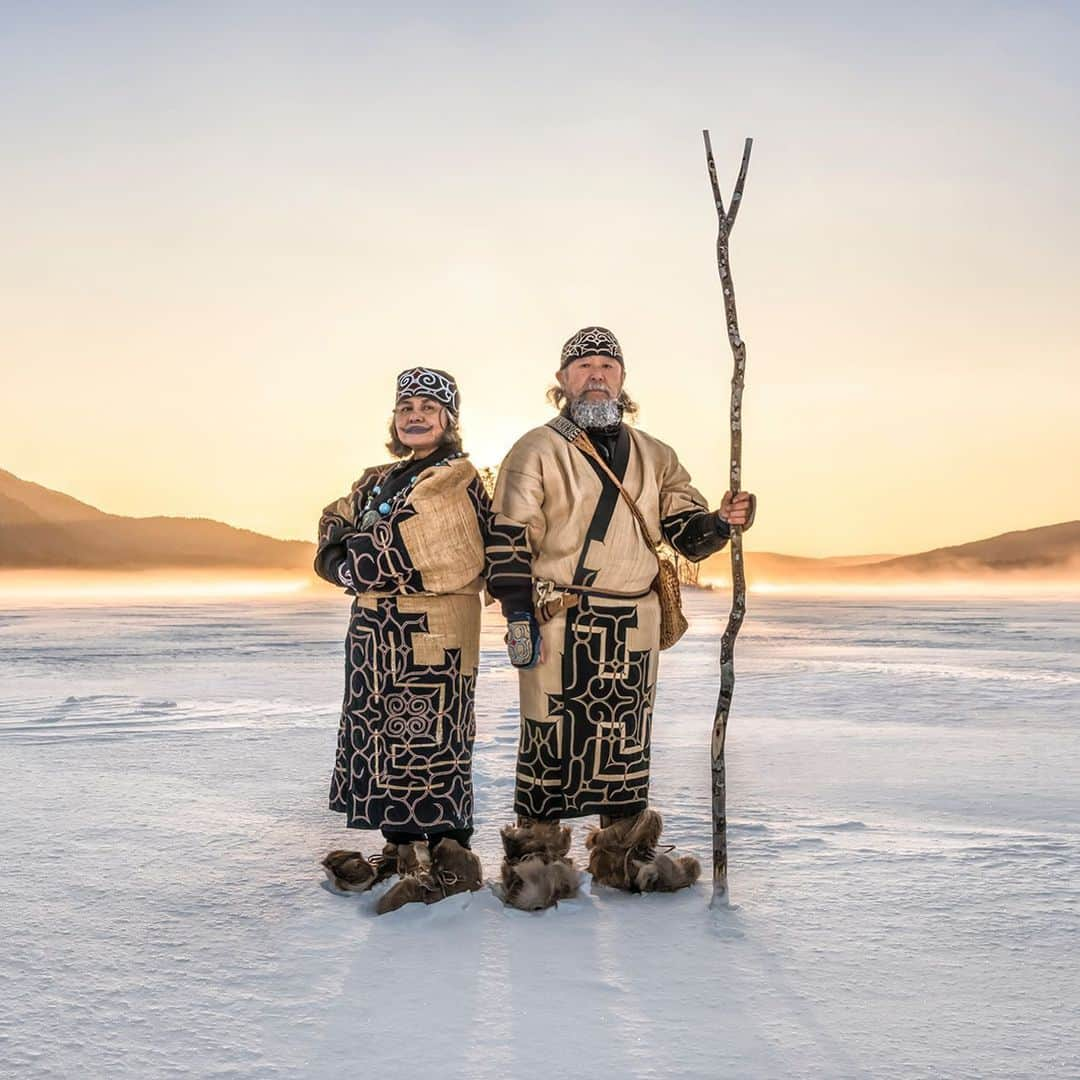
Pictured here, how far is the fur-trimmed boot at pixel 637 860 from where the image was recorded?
3109mm

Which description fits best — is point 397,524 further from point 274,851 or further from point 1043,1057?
point 1043,1057

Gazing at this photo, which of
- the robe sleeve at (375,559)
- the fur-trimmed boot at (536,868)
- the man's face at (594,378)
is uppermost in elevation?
the man's face at (594,378)

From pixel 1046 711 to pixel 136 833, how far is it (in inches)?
239

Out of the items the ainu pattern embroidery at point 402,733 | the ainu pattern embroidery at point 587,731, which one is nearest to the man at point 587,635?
the ainu pattern embroidery at point 587,731

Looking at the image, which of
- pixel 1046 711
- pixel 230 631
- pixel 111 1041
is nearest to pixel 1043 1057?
pixel 111 1041

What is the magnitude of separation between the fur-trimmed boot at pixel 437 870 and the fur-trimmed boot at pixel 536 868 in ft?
0.37

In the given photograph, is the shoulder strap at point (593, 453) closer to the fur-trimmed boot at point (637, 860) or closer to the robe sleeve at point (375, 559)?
the robe sleeve at point (375, 559)

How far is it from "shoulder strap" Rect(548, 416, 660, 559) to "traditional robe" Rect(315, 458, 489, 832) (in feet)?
1.22

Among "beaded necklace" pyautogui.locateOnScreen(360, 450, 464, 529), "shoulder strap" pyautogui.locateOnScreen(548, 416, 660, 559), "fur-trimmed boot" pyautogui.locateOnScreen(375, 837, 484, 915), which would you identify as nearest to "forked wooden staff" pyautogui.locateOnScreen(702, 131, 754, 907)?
"shoulder strap" pyautogui.locateOnScreen(548, 416, 660, 559)

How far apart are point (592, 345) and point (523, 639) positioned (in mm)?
1027

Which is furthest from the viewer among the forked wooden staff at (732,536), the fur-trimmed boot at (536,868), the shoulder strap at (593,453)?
the shoulder strap at (593,453)

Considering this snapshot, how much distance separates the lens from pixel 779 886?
10.3 feet

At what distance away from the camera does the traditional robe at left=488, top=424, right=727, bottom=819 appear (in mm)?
3260

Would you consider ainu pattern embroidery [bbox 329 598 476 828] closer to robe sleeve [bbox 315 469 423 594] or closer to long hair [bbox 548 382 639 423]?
robe sleeve [bbox 315 469 423 594]
